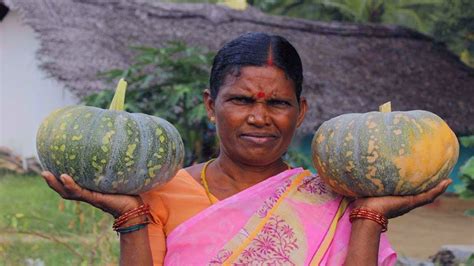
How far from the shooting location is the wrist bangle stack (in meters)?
2.43

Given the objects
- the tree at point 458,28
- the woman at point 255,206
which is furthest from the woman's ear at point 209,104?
the tree at point 458,28

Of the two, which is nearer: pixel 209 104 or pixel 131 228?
pixel 131 228

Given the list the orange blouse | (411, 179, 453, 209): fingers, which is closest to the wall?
the orange blouse

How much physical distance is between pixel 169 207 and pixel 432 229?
393 inches

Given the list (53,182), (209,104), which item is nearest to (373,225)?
(209,104)

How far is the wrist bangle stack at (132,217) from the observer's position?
243cm

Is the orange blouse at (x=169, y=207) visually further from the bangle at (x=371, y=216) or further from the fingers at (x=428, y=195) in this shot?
the fingers at (x=428, y=195)

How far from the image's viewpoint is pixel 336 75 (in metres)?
14.7

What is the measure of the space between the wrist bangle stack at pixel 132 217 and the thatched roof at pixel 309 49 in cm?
1005

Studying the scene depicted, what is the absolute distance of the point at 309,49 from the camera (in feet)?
50.2

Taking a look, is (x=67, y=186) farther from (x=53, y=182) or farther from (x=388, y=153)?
(x=388, y=153)

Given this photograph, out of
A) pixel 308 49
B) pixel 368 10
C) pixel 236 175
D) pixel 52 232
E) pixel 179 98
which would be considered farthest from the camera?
pixel 368 10

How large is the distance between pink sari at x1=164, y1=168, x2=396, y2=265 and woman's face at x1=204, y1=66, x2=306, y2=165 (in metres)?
0.17

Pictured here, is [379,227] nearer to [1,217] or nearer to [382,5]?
[1,217]
